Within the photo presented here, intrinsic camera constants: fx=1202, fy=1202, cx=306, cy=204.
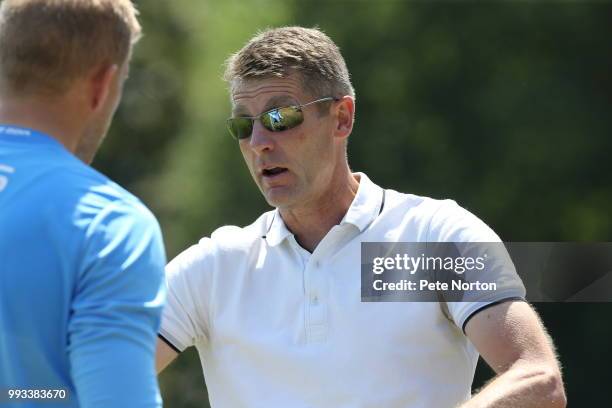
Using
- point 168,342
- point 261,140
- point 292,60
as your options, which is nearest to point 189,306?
point 168,342

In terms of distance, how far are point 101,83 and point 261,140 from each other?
59.7 inches

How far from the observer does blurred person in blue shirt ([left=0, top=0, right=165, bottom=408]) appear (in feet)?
6.04

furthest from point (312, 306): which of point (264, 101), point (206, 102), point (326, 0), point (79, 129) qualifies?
point (206, 102)

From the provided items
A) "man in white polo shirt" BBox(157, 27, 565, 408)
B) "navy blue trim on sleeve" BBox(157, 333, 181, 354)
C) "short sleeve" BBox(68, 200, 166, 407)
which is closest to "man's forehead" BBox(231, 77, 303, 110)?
"man in white polo shirt" BBox(157, 27, 565, 408)

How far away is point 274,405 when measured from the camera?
10.5 ft

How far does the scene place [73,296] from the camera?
6.11ft

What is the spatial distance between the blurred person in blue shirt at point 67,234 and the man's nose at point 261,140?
148cm

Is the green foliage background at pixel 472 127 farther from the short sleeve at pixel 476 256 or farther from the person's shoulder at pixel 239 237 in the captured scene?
the short sleeve at pixel 476 256

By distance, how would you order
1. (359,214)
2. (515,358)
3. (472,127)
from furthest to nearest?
(472,127)
(359,214)
(515,358)

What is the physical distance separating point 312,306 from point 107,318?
145 cm

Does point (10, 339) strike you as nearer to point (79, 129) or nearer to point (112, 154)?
point (79, 129)

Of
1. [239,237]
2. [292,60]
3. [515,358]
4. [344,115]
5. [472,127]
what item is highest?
[292,60]

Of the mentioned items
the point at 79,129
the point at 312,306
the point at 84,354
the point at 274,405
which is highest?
the point at 79,129

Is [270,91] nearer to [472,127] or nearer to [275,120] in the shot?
[275,120]
